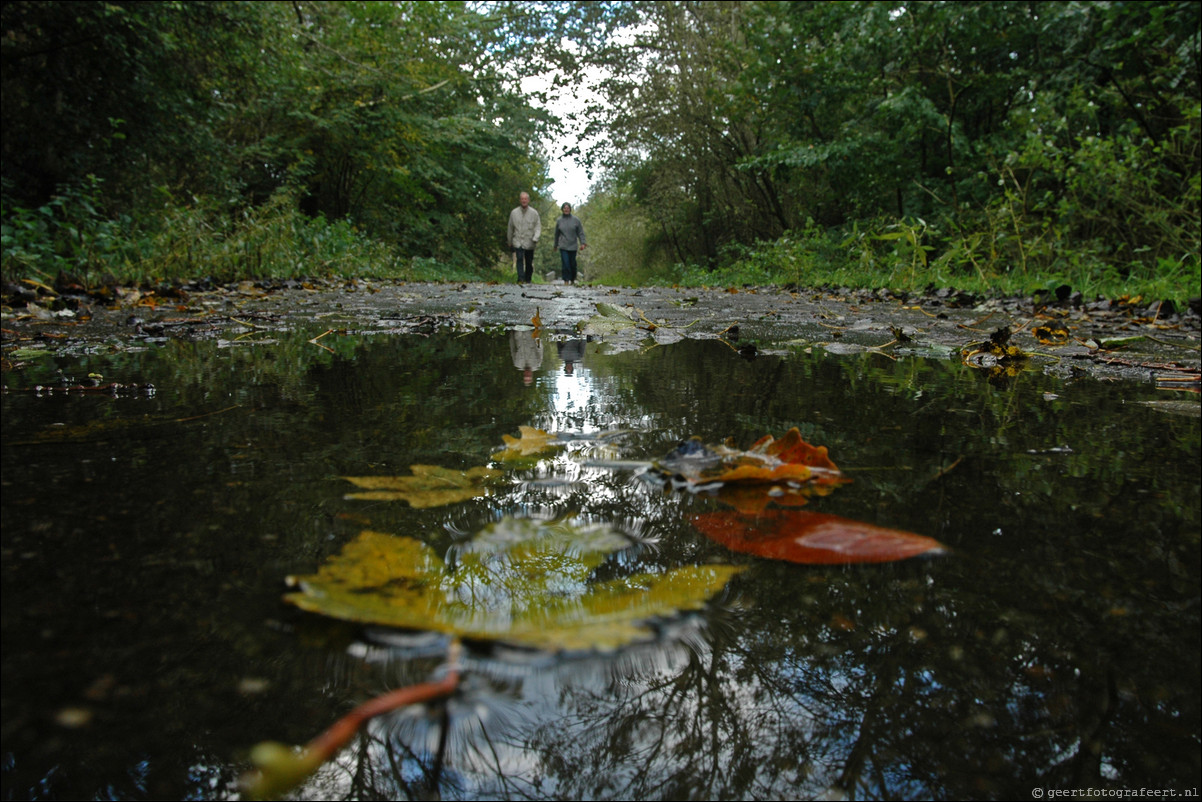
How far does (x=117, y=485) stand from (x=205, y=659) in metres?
0.47

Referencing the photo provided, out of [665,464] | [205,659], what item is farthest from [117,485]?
[665,464]

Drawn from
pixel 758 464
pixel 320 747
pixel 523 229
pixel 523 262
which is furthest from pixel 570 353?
pixel 523 262

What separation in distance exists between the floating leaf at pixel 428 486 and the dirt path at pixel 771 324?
5.21 ft

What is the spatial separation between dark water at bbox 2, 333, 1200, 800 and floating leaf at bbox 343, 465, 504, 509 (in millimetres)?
26

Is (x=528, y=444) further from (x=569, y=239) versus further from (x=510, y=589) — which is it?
(x=569, y=239)

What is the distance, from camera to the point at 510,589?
58 cm

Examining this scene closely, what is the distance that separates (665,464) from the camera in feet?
3.07

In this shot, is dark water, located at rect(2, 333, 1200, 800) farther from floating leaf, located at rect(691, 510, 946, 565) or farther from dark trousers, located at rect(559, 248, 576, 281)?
dark trousers, located at rect(559, 248, 576, 281)

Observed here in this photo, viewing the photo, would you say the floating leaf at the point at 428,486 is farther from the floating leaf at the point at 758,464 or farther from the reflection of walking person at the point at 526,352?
the reflection of walking person at the point at 526,352

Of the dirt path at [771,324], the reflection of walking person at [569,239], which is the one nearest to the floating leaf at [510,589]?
the dirt path at [771,324]

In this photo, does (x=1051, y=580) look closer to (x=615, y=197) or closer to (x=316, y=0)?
(x=316, y=0)

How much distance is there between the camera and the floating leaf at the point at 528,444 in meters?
1.01

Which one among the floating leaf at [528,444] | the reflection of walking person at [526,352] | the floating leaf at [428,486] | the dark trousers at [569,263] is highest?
the dark trousers at [569,263]

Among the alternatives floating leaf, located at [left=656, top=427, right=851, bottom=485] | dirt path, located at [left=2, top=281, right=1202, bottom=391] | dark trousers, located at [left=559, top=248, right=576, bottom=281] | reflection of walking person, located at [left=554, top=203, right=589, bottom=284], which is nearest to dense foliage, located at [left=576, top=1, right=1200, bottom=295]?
dirt path, located at [left=2, top=281, right=1202, bottom=391]
